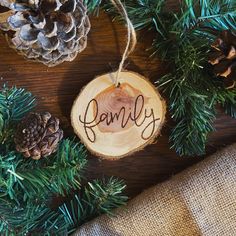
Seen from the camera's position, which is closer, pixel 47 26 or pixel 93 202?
pixel 47 26

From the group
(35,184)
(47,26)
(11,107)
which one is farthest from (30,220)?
(47,26)

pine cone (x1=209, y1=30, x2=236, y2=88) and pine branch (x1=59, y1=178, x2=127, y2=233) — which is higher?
pine cone (x1=209, y1=30, x2=236, y2=88)

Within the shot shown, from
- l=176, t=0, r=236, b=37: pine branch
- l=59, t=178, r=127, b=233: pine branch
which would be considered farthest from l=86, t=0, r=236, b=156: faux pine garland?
l=59, t=178, r=127, b=233: pine branch

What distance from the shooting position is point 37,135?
752 mm

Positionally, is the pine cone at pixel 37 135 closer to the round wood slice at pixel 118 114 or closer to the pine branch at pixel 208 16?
the round wood slice at pixel 118 114

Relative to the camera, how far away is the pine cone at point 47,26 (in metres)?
0.72

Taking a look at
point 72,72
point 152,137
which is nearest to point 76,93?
point 72,72

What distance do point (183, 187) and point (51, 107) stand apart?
250 mm

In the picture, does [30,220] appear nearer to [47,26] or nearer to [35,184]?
[35,184]

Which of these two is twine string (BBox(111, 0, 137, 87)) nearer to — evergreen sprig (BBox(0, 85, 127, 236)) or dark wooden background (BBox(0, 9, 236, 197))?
dark wooden background (BBox(0, 9, 236, 197))

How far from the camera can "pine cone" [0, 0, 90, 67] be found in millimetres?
723

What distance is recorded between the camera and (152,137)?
0.83 meters

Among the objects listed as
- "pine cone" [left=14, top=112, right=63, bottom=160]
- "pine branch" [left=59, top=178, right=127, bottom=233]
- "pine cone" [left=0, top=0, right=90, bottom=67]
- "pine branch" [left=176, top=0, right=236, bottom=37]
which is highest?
"pine cone" [left=0, top=0, right=90, bottom=67]

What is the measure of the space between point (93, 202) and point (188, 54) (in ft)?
0.92
